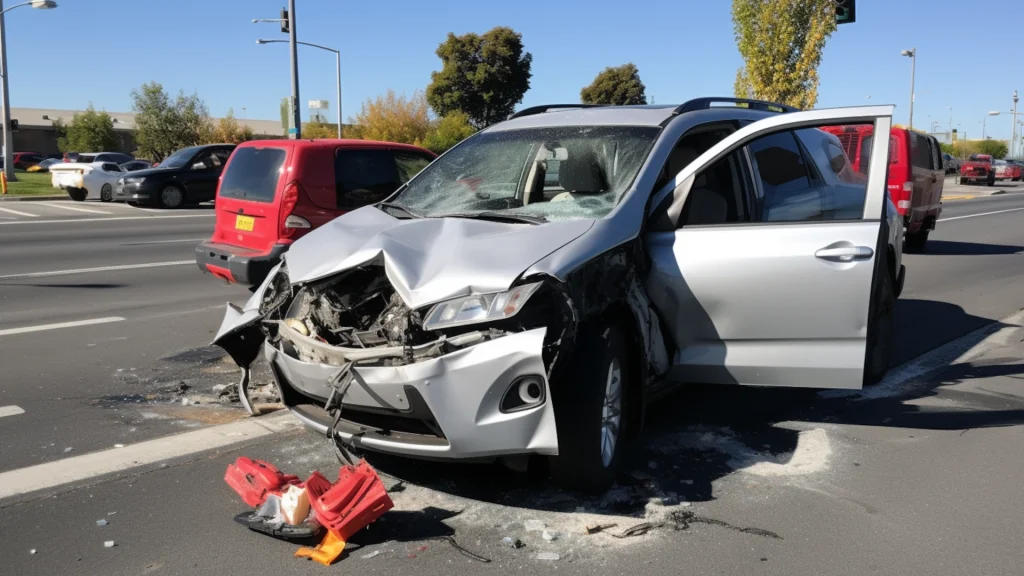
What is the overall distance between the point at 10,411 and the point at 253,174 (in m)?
3.88

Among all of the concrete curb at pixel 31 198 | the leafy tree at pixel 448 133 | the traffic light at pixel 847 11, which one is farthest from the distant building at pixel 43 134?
the traffic light at pixel 847 11

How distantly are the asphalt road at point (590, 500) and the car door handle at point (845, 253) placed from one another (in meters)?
1.09

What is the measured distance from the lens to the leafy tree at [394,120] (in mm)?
48156

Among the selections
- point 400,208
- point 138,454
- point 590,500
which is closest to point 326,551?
point 590,500

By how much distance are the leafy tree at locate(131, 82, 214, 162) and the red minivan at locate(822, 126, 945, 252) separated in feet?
119

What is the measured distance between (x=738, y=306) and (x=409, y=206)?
2.00m

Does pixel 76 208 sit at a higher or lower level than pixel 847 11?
lower

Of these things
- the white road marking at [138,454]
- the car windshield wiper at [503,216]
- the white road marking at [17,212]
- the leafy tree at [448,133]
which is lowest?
the white road marking at [138,454]

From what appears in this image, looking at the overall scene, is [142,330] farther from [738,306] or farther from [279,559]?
[738,306]

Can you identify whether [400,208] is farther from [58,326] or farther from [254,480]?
[58,326]

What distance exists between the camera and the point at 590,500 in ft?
13.3

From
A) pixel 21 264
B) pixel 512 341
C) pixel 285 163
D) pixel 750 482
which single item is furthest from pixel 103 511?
pixel 21 264

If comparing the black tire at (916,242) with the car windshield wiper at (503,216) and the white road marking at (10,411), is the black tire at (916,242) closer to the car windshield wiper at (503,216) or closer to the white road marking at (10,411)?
the car windshield wiper at (503,216)

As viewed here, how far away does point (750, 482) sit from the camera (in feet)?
14.2
